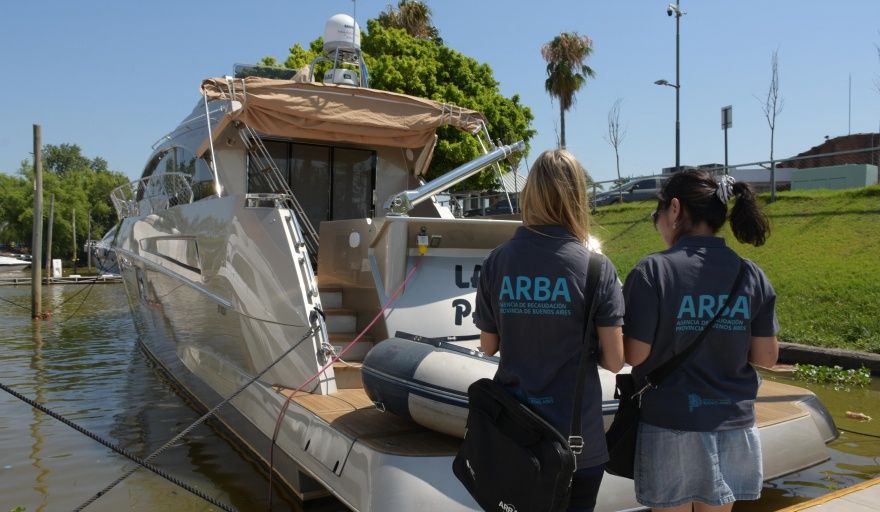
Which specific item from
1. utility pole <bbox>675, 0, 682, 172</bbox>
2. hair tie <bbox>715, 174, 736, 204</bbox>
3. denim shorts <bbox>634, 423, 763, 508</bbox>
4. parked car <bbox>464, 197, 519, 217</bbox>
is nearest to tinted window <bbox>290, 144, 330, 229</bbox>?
parked car <bbox>464, 197, 519, 217</bbox>

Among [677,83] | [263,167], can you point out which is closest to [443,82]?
[677,83]

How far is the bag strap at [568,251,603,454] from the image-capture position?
2061 millimetres

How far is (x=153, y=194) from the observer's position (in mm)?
8391

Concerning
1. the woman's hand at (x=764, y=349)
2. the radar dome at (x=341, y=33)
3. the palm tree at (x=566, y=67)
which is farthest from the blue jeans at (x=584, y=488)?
the palm tree at (x=566, y=67)

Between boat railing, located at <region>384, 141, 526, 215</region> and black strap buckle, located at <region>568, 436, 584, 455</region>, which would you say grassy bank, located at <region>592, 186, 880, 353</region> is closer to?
boat railing, located at <region>384, 141, 526, 215</region>

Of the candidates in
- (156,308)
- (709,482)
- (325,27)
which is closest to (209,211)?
(156,308)

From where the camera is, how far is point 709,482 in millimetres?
2164

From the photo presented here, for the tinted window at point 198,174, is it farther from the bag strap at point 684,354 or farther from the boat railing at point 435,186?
the bag strap at point 684,354

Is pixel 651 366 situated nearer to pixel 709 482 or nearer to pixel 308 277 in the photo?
pixel 709 482

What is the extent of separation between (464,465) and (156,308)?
674 cm

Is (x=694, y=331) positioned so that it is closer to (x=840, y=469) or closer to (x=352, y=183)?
(x=840, y=469)

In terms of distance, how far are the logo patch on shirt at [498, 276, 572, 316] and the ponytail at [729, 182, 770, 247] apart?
0.81m

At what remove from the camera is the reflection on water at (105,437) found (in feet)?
15.7

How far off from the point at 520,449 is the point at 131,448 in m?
5.03
